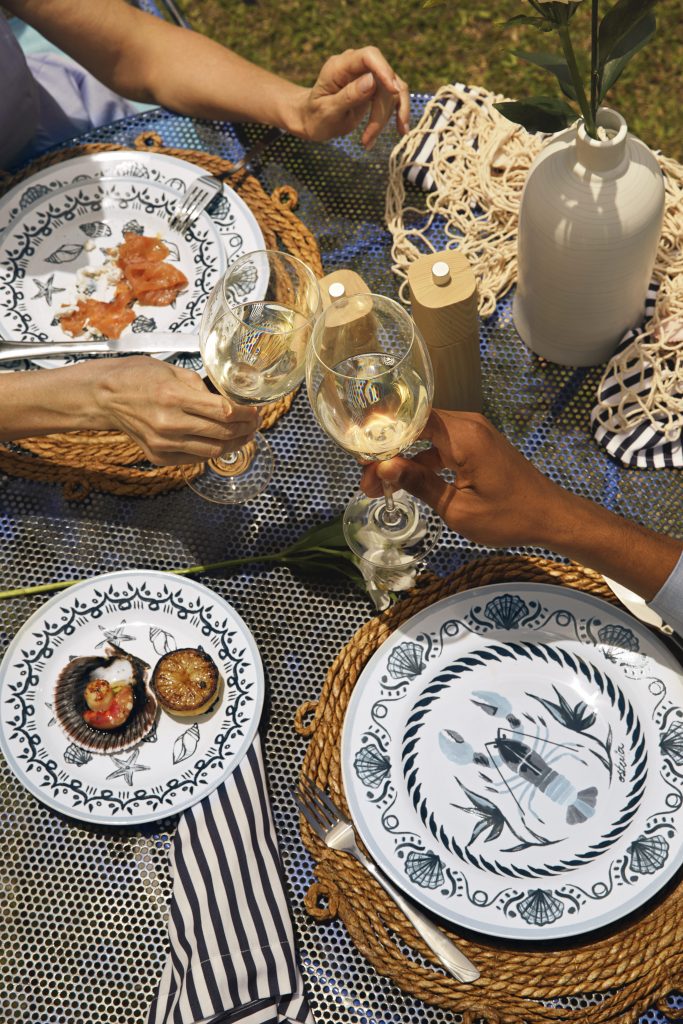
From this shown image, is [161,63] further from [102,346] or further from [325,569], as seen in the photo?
[325,569]

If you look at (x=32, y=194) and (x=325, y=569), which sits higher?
(x=32, y=194)

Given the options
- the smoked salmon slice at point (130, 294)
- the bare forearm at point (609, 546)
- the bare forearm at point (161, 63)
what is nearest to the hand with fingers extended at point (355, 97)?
the bare forearm at point (161, 63)

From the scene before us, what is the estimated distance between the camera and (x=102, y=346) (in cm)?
158

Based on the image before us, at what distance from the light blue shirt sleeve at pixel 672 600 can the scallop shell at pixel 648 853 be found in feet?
0.96

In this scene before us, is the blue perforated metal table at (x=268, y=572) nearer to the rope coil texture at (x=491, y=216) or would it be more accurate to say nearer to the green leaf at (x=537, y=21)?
the rope coil texture at (x=491, y=216)

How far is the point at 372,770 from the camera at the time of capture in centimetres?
130

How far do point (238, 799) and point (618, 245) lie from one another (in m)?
0.95

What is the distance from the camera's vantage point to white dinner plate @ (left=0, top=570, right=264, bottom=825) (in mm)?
1325

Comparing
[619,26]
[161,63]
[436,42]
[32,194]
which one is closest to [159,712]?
[32,194]

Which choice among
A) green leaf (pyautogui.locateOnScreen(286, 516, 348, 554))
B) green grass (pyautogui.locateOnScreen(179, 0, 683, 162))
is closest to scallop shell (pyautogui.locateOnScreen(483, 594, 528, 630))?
green leaf (pyautogui.locateOnScreen(286, 516, 348, 554))

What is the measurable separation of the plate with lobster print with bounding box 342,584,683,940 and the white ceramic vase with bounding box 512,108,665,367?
1.49ft

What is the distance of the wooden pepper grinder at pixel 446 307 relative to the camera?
4.33ft

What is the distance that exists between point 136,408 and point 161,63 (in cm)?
89

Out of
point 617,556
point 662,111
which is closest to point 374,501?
point 617,556
